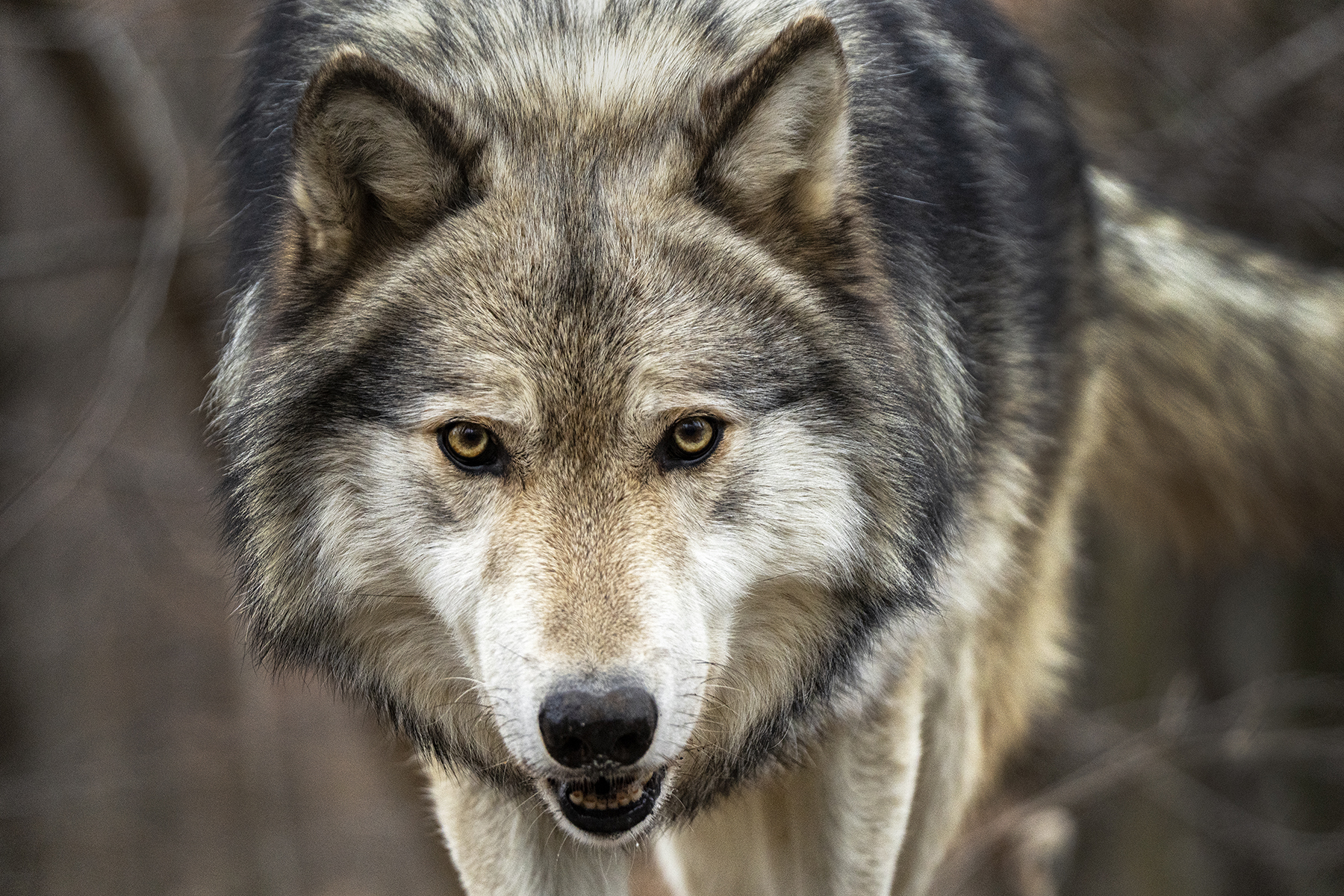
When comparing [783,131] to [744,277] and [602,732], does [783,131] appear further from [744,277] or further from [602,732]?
[602,732]

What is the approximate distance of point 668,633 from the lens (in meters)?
2.31

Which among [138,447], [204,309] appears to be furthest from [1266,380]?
[138,447]

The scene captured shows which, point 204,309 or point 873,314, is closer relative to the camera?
point 873,314

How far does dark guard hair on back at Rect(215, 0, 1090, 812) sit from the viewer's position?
102 inches

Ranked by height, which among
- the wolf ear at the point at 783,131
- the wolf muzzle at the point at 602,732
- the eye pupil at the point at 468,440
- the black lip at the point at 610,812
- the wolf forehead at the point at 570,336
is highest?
the wolf ear at the point at 783,131

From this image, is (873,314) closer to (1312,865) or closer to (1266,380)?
(1266,380)

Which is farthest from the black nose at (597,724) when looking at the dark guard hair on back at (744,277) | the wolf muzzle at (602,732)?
the dark guard hair on back at (744,277)

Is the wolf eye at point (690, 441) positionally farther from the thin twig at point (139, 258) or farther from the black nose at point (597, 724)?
the thin twig at point (139, 258)

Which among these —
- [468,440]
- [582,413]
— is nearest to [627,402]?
[582,413]

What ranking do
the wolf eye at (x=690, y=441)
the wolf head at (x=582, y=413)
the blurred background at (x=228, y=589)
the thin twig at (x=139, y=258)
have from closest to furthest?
the wolf head at (x=582, y=413) < the wolf eye at (x=690, y=441) < the thin twig at (x=139, y=258) < the blurred background at (x=228, y=589)

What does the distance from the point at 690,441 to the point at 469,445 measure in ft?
1.39

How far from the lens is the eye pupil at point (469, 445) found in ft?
8.15

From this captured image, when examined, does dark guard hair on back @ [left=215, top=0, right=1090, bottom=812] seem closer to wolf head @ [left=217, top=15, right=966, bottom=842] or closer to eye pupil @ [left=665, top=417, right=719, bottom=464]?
wolf head @ [left=217, top=15, right=966, bottom=842]

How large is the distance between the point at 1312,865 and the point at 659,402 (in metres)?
6.14
